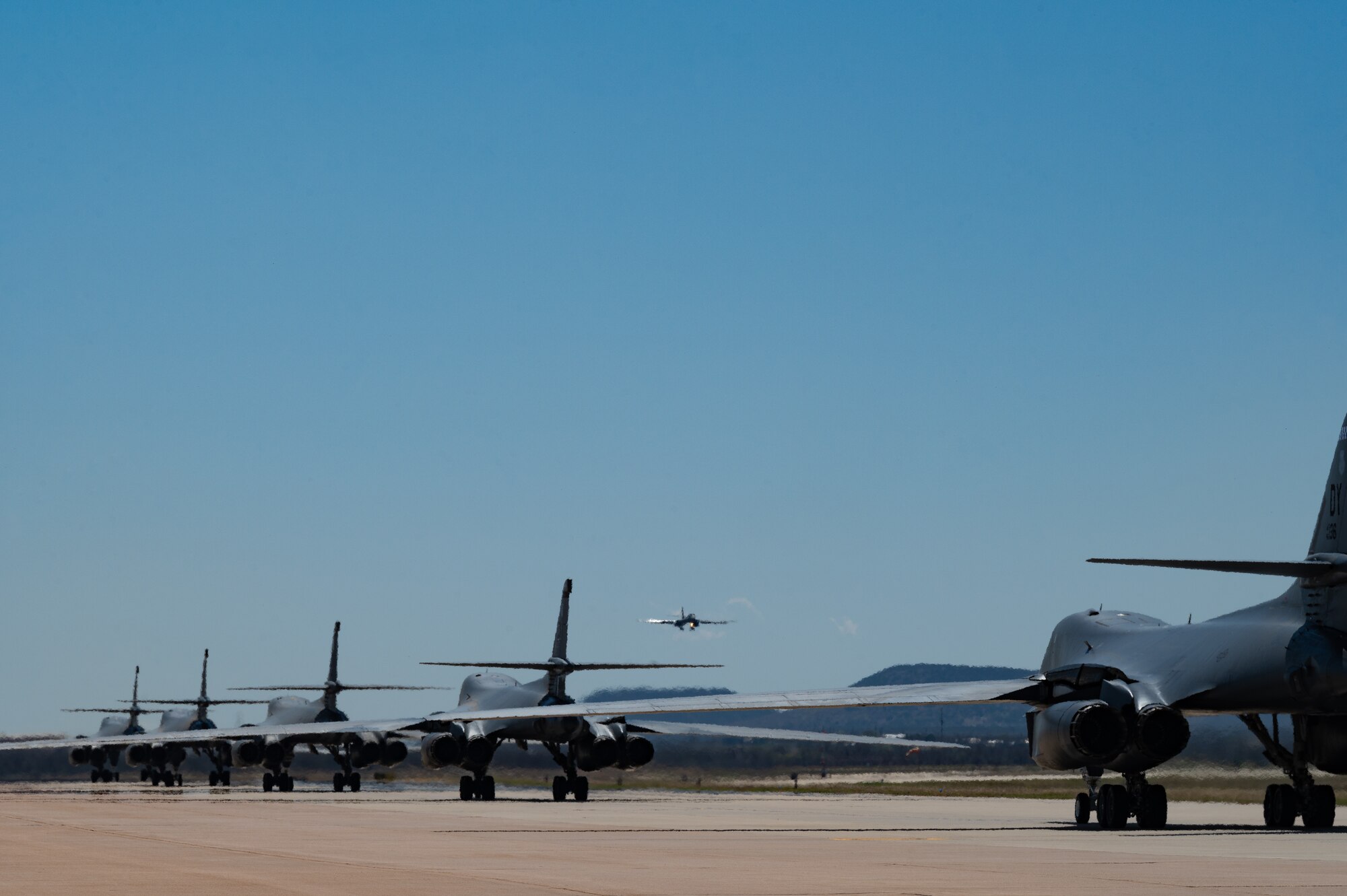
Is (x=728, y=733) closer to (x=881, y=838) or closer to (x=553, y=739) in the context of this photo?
(x=553, y=739)

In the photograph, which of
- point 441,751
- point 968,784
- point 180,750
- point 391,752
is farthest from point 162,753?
point 968,784

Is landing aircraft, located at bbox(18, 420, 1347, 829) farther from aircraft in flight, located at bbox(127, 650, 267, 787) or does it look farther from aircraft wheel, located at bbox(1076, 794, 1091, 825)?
aircraft in flight, located at bbox(127, 650, 267, 787)

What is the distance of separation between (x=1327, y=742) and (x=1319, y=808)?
3.76 feet

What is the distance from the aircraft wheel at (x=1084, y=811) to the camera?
2738 centimetres

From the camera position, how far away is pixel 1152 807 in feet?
83.1

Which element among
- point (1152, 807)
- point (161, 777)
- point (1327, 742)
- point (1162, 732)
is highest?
point (1162, 732)

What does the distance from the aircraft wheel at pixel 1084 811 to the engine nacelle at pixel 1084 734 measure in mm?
2487

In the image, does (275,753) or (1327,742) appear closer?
(1327,742)

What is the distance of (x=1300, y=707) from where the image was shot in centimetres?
2300

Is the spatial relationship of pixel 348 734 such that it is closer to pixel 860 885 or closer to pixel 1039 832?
pixel 1039 832

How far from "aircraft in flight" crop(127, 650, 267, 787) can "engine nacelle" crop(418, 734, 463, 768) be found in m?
22.3

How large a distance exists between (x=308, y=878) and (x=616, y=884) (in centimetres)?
250

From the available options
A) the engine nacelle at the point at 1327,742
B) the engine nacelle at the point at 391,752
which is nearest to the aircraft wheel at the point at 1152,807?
the engine nacelle at the point at 1327,742

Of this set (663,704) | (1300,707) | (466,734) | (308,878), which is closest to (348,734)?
(466,734)
